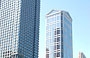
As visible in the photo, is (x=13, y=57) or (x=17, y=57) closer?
(x=17, y=57)

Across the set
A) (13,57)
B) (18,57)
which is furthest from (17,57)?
(13,57)

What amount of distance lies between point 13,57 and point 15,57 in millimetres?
7208

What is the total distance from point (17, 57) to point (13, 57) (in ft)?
38.3

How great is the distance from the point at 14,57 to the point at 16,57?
5.83m

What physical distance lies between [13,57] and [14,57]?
3.61 metres

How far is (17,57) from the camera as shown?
166 m

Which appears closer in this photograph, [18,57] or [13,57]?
[18,57]

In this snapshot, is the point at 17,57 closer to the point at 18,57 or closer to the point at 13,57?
the point at 18,57

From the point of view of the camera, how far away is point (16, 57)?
168625 mm

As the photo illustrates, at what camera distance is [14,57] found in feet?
572

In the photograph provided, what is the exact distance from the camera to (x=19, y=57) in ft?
554

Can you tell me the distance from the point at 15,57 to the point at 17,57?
4464 millimetres

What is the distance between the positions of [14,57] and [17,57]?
8060 millimetres

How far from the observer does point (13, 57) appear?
177750 mm
